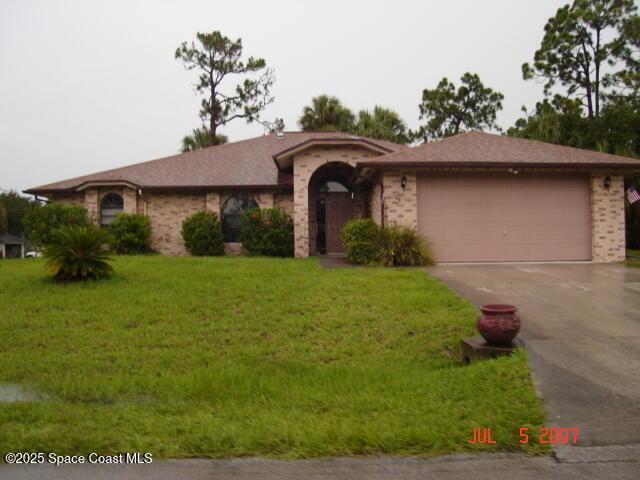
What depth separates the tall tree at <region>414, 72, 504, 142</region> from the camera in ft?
137

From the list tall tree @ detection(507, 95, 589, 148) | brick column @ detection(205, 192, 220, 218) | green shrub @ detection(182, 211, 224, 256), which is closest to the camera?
green shrub @ detection(182, 211, 224, 256)

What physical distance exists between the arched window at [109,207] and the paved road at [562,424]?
51.0 ft

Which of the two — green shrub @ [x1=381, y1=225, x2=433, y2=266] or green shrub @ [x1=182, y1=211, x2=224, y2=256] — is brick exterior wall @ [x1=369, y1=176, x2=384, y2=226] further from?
green shrub @ [x1=182, y1=211, x2=224, y2=256]

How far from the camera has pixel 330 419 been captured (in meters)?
4.68

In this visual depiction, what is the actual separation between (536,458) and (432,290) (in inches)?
250

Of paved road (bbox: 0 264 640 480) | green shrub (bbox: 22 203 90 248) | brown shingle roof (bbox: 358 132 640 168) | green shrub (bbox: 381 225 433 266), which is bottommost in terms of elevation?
paved road (bbox: 0 264 640 480)

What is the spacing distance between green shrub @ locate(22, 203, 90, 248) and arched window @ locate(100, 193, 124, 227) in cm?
110

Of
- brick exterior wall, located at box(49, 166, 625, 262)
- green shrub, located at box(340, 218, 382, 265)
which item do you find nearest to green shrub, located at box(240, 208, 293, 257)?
brick exterior wall, located at box(49, 166, 625, 262)

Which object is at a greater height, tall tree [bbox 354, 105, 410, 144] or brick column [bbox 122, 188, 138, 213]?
tall tree [bbox 354, 105, 410, 144]

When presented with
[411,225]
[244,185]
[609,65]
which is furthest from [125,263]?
[609,65]

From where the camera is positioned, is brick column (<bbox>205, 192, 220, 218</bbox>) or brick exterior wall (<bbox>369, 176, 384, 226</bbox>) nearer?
brick exterior wall (<bbox>369, 176, 384, 226</bbox>)

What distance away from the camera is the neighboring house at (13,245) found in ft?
171

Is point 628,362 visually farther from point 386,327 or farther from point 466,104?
point 466,104

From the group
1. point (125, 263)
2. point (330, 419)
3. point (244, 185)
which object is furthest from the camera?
point (244, 185)
